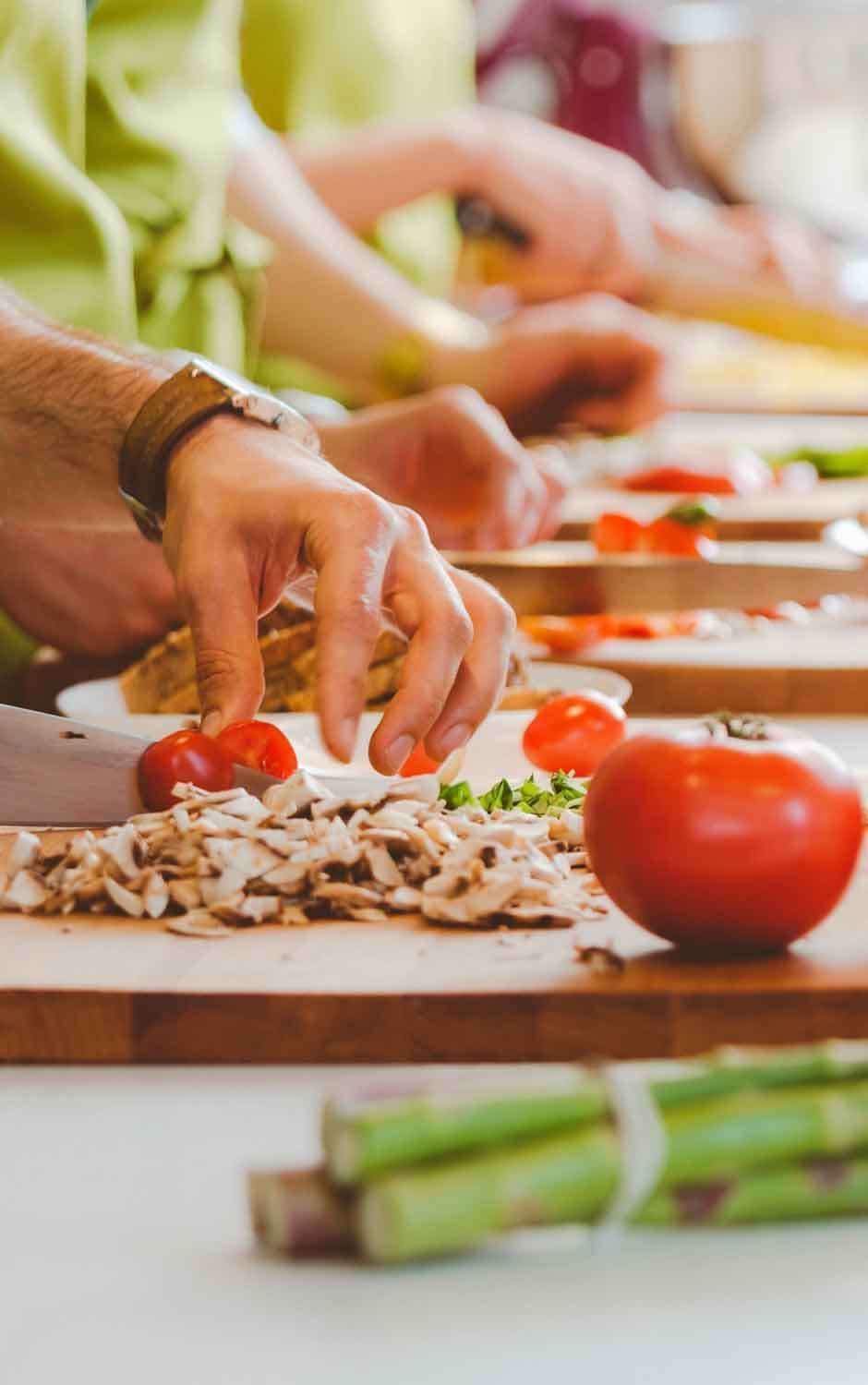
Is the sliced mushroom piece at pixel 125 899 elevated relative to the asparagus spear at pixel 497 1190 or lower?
lower

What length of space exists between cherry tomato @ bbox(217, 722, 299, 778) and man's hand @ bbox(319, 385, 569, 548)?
0.96 m

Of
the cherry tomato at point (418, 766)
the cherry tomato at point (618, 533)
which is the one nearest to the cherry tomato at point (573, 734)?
the cherry tomato at point (418, 766)

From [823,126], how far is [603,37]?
97 centimetres

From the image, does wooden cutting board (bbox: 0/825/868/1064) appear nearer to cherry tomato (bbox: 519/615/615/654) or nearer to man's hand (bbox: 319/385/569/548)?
cherry tomato (bbox: 519/615/615/654)

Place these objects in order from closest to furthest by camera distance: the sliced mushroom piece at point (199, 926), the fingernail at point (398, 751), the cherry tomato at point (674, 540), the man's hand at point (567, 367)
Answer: the sliced mushroom piece at point (199, 926) < the fingernail at point (398, 751) < the cherry tomato at point (674, 540) < the man's hand at point (567, 367)

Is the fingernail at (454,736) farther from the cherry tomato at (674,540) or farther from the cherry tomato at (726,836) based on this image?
the cherry tomato at (674,540)

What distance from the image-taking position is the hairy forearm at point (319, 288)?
11.5ft

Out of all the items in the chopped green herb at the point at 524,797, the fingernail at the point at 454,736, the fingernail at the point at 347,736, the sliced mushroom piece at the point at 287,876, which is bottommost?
the chopped green herb at the point at 524,797

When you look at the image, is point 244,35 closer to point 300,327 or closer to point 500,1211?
point 300,327

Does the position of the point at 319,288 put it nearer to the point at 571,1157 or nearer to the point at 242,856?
the point at 242,856

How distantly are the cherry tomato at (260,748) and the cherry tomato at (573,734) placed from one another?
21 centimetres

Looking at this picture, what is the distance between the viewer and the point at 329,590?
123 centimetres

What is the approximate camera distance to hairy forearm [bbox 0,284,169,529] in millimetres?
1467

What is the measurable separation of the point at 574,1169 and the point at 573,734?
84 centimetres
